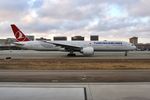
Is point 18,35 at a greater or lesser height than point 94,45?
greater

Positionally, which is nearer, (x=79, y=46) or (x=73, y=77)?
(x=73, y=77)


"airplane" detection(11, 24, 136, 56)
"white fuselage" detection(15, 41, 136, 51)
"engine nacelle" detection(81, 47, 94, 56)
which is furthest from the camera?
"white fuselage" detection(15, 41, 136, 51)

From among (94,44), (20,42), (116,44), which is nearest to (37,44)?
(20,42)

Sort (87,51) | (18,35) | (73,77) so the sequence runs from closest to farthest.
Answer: (73,77)
(87,51)
(18,35)

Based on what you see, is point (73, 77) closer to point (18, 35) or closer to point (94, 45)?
point (94, 45)

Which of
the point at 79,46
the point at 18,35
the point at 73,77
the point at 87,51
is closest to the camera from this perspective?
the point at 73,77

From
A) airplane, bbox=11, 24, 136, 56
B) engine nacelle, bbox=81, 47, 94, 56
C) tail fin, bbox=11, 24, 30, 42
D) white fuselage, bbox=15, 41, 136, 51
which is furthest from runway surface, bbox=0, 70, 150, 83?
tail fin, bbox=11, 24, 30, 42

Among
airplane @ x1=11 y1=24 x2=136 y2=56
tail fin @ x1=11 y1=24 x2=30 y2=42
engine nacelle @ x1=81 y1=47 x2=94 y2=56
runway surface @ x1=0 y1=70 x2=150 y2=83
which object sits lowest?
runway surface @ x1=0 y1=70 x2=150 y2=83

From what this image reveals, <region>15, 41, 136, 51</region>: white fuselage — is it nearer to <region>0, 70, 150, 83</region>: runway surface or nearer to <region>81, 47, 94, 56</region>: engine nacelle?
<region>81, 47, 94, 56</region>: engine nacelle

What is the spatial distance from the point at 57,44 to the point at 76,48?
3.23m

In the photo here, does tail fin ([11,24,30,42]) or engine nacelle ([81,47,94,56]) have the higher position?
tail fin ([11,24,30,42])

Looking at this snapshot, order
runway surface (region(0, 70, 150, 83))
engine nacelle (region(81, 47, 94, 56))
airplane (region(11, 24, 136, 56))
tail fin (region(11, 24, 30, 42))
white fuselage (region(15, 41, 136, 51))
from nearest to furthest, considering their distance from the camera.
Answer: runway surface (region(0, 70, 150, 83)), engine nacelle (region(81, 47, 94, 56)), airplane (region(11, 24, 136, 56)), white fuselage (region(15, 41, 136, 51)), tail fin (region(11, 24, 30, 42))

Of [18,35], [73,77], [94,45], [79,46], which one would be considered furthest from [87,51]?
[73,77]

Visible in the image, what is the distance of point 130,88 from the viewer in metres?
12.8
